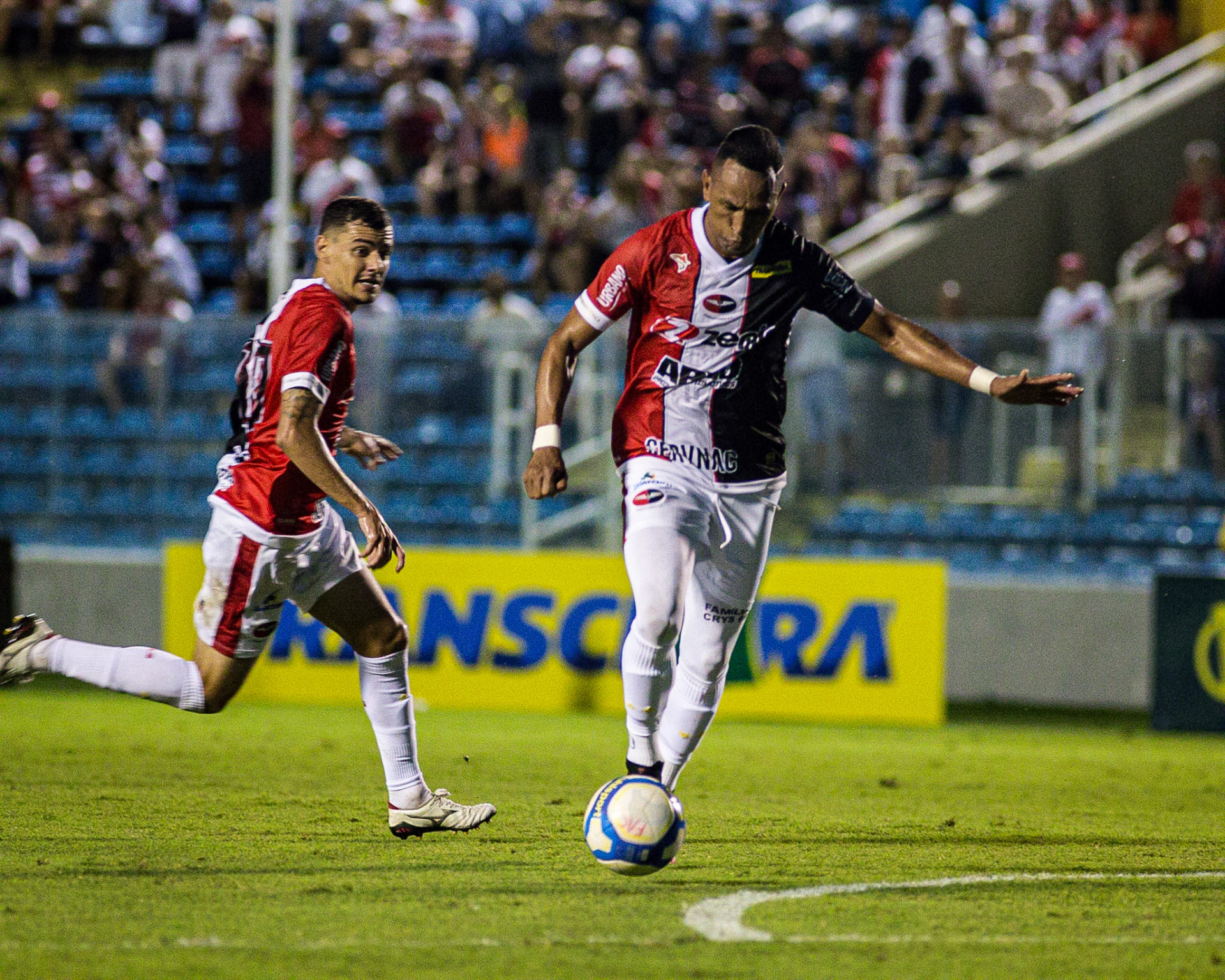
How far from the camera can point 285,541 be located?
6203 mm

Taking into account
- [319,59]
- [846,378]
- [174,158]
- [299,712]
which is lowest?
[299,712]

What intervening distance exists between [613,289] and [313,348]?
1.05 meters

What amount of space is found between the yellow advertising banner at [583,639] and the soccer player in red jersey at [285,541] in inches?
224

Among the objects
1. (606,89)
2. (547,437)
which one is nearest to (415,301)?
(606,89)

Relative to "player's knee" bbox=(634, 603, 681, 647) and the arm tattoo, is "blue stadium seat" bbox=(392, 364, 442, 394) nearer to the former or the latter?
the arm tattoo

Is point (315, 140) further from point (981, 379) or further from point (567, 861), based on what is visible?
point (567, 861)

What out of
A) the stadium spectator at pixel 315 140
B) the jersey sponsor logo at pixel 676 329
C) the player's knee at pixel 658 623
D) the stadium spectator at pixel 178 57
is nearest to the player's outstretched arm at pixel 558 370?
the jersey sponsor logo at pixel 676 329

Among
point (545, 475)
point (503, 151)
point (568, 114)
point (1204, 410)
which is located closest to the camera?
point (545, 475)

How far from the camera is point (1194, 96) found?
16812 mm

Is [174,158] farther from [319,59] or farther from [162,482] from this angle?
[162,482]

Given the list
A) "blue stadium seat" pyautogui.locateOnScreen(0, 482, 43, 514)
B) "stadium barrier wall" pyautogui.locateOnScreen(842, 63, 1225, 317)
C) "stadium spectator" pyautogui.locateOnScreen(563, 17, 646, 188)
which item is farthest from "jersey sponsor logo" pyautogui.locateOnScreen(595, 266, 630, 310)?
"stadium spectator" pyautogui.locateOnScreen(563, 17, 646, 188)

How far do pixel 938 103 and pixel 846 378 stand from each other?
5169 millimetres

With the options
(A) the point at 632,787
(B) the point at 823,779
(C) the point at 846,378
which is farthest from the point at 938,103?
(A) the point at 632,787

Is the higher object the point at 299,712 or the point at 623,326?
the point at 623,326
